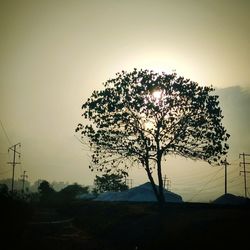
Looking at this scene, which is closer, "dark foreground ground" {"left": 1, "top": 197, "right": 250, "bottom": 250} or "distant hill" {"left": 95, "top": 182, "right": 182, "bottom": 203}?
"dark foreground ground" {"left": 1, "top": 197, "right": 250, "bottom": 250}

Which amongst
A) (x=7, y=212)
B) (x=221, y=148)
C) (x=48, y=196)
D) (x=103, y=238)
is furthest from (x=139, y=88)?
(x=48, y=196)

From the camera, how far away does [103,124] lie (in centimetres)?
2991

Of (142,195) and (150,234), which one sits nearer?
(150,234)

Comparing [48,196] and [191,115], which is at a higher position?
[191,115]

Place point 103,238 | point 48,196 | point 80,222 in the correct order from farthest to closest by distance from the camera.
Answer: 1. point 48,196
2. point 80,222
3. point 103,238

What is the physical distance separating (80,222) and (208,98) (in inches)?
709

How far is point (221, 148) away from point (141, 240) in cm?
1359

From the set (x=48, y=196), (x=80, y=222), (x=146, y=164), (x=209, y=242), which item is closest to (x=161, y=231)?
(x=209, y=242)

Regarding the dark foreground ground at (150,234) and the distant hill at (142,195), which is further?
the distant hill at (142,195)

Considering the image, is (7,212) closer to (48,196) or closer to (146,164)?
(146,164)

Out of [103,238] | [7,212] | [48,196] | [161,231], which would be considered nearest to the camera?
[161,231]

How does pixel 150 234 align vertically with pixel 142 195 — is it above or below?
above

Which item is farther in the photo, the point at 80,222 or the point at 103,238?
the point at 80,222

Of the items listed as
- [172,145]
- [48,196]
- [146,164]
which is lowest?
[48,196]
